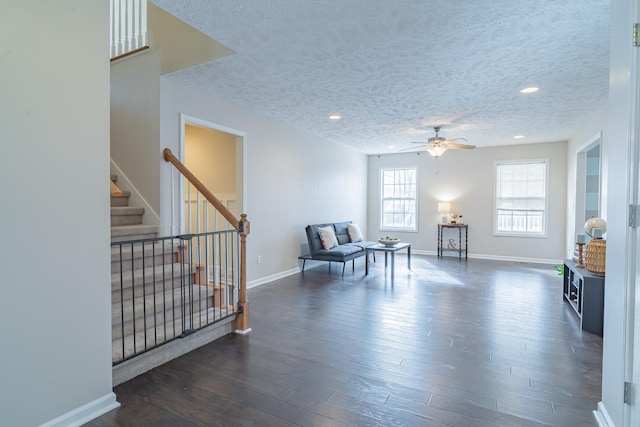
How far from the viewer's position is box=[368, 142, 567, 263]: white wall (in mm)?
7117

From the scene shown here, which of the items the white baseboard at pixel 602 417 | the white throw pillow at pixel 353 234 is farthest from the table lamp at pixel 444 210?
the white baseboard at pixel 602 417

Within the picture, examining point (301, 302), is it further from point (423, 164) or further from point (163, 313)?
point (423, 164)

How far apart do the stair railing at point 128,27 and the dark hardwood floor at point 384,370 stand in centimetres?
346

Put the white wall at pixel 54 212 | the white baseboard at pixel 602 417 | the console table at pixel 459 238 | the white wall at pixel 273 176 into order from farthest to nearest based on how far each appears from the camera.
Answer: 1. the console table at pixel 459 238
2. the white wall at pixel 273 176
3. the white baseboard at pixel 602 417
4. the white wall at pixel 54 212

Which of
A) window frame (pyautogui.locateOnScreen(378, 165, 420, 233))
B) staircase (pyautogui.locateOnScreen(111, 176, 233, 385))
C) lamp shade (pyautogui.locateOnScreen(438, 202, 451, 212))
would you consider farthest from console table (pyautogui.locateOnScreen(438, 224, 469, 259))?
staircase (pyautogui.locateOnScreen(111, 176, 233, 385))

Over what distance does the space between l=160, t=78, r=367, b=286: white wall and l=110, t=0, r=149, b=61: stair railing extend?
0.79 meters

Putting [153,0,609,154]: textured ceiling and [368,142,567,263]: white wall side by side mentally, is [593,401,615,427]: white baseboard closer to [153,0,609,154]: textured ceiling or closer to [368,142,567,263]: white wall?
[153,0,609,154]: textured ceiling

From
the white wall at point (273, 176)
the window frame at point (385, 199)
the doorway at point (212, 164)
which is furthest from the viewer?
the window frame at point (385, 199)

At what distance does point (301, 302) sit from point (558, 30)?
364cm

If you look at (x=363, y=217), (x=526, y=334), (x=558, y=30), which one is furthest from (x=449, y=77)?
(x=363, y=217)

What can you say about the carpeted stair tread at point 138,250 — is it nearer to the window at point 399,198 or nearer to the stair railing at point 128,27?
the stair railing at point 128,27

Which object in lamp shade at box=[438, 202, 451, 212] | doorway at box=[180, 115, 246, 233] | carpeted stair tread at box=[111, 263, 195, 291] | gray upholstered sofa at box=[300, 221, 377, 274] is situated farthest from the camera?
lamp shade at box=[438, 202, 451, 212]

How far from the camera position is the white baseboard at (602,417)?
5.83 ft

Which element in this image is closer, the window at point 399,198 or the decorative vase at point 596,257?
the decorative vase at point 596,257
